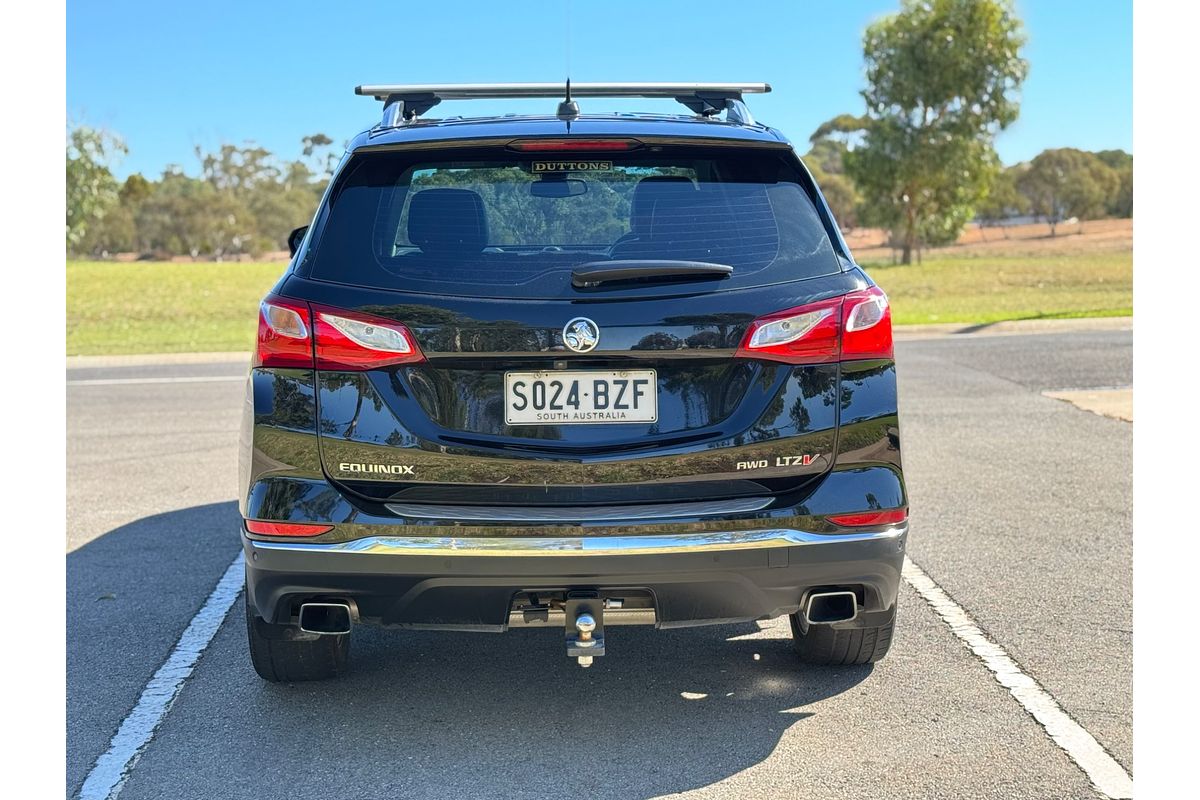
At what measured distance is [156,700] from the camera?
13.7ft

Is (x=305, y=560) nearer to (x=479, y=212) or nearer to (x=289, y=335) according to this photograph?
(x=289, y=335)

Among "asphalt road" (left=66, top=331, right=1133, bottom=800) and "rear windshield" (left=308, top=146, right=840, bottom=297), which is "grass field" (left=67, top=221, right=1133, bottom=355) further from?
"rear windshield" (left=308, top=146, right=840, bottom=297)

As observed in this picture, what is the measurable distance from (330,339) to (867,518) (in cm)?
157

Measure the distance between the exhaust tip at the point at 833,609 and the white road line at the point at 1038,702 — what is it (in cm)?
72

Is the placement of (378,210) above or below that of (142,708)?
above

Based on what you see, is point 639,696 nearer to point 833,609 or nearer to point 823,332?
point 833,609

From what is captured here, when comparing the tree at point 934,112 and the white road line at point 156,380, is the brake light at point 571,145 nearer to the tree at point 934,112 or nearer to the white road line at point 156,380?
the white road line at point 156,380

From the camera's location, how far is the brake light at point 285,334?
11.6 feet

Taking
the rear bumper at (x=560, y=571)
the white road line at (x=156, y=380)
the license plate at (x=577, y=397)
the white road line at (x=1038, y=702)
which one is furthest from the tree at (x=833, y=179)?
the license plate at (x=577, y=397)

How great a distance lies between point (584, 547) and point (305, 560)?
78cm

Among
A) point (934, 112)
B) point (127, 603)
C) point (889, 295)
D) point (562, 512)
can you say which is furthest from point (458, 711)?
point (934, 112)
